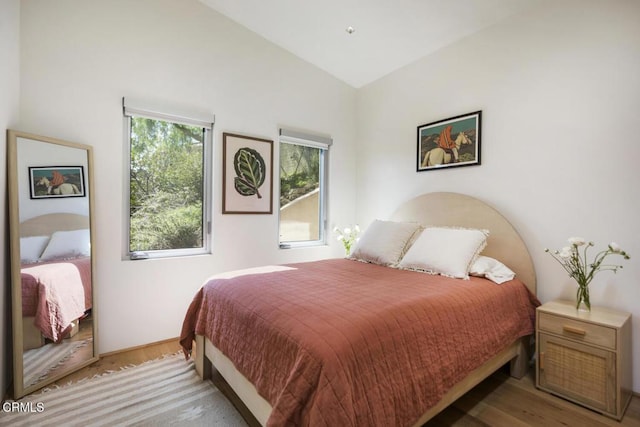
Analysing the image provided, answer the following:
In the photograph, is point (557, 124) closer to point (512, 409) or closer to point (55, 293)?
point (512, 409)

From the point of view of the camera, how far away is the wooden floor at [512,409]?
1668 mm

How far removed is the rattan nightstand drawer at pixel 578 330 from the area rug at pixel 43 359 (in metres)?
3.21

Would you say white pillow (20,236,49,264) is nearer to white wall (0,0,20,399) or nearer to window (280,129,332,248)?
white wall (0,0,20,399)

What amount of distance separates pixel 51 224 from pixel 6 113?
720 mm

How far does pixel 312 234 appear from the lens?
378 cm

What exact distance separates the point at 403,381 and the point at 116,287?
2.32 metres

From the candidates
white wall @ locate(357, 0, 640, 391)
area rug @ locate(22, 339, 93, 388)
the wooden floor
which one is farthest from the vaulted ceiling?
area rug @ locate(22, 339, 93, 388)

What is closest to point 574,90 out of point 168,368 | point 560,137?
Result: point 560,137

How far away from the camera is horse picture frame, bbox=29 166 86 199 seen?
2002 mm

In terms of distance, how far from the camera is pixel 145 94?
8.31ft

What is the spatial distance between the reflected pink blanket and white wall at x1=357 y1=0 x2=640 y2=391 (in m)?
3.12

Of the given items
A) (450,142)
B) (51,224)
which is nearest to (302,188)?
(450,142)

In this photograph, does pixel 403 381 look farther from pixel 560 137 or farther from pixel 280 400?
pixel 560 137

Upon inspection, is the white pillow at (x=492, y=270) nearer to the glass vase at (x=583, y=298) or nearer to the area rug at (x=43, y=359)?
the glass vase at (x=583, y=298)
